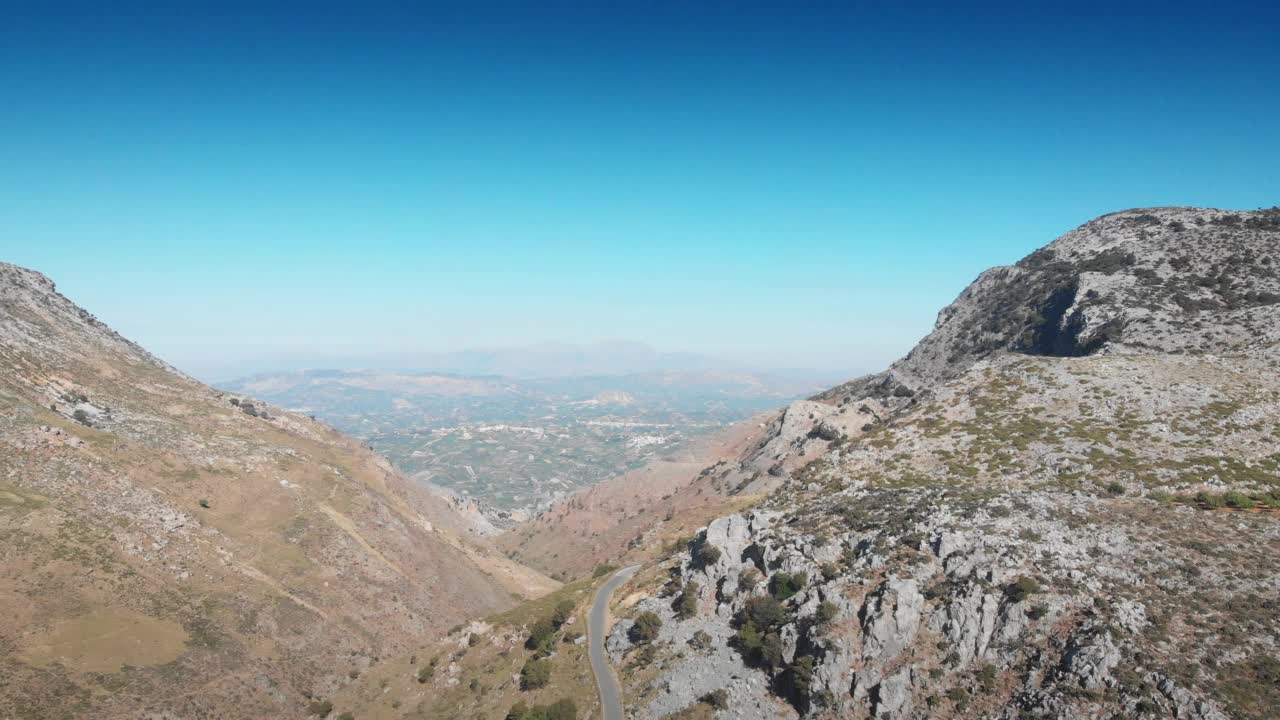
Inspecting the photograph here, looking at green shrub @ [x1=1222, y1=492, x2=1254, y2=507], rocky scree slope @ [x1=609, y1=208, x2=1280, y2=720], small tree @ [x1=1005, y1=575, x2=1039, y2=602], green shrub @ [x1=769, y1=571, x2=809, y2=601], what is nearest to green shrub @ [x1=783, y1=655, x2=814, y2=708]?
rocky scree slope @ [x1=609, y1=208, x2=1280, y2=720]

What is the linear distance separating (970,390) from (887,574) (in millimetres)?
36295

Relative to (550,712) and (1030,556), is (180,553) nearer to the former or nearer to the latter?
(550,712)

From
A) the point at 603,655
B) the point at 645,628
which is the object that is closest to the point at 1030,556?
the point at 645,628

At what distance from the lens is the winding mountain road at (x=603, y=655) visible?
130 feet

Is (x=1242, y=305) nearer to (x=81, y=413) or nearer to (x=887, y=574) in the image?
Answer: (x=887, y=574)

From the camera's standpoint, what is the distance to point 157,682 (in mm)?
45688

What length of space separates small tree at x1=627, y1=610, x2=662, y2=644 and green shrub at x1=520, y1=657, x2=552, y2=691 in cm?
684

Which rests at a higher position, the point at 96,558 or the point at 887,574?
the point at 887,574

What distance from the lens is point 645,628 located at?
45219 millimetres

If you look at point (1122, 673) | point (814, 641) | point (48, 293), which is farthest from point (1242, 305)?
point (48, 293)

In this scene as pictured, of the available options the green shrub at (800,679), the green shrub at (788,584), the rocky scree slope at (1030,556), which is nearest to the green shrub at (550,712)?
the rocky scree slope at (1030,556)

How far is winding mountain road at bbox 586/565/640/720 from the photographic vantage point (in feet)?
130

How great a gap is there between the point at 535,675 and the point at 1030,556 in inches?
1386

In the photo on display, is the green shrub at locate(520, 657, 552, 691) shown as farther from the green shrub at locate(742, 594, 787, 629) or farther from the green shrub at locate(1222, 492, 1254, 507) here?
the green shrub at locate(1222, 492, 1254, 507)
